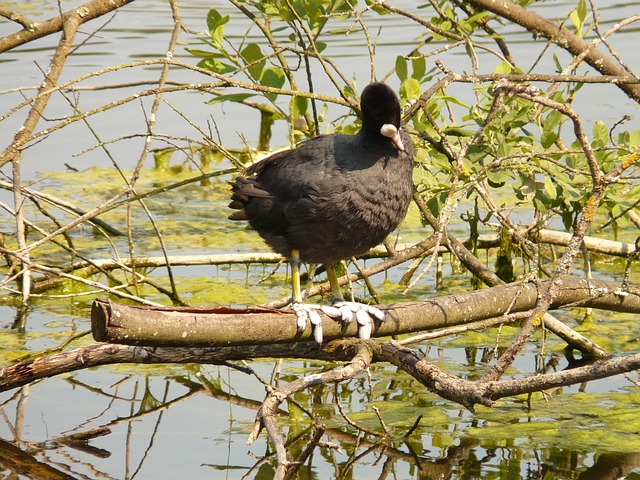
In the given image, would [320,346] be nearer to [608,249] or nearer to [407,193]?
[407,193]

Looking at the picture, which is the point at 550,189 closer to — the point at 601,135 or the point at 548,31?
the point at 601,135

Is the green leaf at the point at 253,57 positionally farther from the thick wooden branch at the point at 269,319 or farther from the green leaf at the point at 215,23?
the thick wooden branch at the point at 269,319

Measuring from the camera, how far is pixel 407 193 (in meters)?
4.00

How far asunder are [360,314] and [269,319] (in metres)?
0.50

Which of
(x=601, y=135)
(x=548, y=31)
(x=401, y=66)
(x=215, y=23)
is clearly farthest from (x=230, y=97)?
(x=548, y=31)

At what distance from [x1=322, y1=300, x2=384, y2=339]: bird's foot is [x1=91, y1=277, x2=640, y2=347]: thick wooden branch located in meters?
0.03

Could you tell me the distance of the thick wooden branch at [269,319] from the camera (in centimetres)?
318

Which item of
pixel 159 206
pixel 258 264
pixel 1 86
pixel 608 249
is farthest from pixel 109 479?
pixel 1 86

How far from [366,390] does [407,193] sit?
1261mm

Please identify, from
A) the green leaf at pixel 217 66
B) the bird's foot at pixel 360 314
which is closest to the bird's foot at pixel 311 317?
the bird's foot at pixel 360 314

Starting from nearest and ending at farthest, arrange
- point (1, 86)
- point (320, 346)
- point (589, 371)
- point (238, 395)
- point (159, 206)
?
point (589, 371) → point (320, 346) → point (238, 395) → point (159, 206) → point (1, 86)

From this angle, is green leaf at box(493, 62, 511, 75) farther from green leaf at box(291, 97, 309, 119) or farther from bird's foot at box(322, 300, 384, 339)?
bird's foot at box(322, 300, 384, 339)

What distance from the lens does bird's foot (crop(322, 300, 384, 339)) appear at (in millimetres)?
3912

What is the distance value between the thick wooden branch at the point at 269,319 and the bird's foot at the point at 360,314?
0.03 metres
